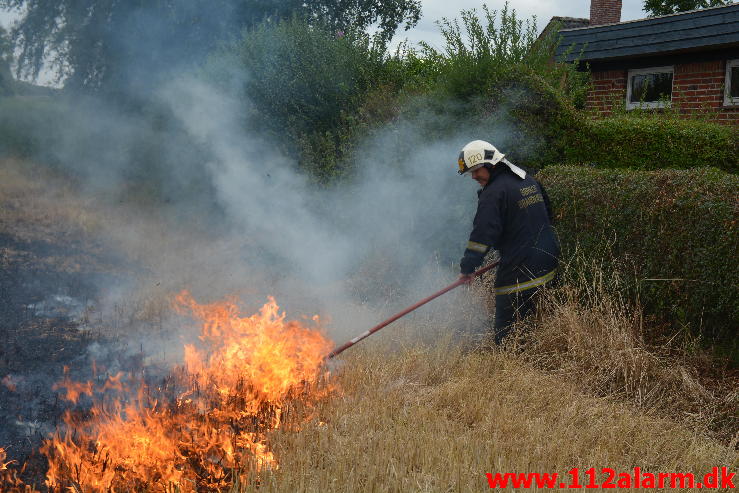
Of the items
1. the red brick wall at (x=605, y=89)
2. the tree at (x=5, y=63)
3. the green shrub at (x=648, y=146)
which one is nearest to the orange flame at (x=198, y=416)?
the green shrub at (x=648, y=146)

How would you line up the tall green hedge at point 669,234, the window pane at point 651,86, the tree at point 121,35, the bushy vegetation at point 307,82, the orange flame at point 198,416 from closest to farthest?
the orange flame at point 198,416, the tall green hedge at point 669,234, the bushy vegetation at point 307,82, the tree at point 121,35, the window pane at point 651,86

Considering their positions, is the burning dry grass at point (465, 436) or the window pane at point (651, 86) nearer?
the burning dry grass at point (465, 436)

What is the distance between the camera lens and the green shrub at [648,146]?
7387 millimetres

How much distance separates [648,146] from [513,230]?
135 inches

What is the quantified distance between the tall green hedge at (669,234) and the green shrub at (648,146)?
5.31 feet

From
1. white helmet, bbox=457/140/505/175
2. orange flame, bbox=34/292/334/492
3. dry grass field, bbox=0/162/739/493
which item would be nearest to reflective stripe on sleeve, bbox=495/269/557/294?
dry grass field, bbox=0/162/739/493

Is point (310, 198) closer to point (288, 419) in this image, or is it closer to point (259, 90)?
point (259, 90)

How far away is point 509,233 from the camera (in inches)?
209

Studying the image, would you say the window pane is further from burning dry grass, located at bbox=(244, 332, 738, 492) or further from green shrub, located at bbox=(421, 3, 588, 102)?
burning dry grass, located at bbox=(244, 332, 738, 492)

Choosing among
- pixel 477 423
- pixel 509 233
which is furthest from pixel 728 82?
pixel 477 423

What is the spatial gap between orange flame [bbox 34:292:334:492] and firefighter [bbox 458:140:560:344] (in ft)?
5.17

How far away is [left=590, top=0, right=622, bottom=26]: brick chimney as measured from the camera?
17734mm

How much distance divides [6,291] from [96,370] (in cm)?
300

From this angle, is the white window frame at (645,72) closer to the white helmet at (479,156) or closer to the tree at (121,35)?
the tree at (121,35)
